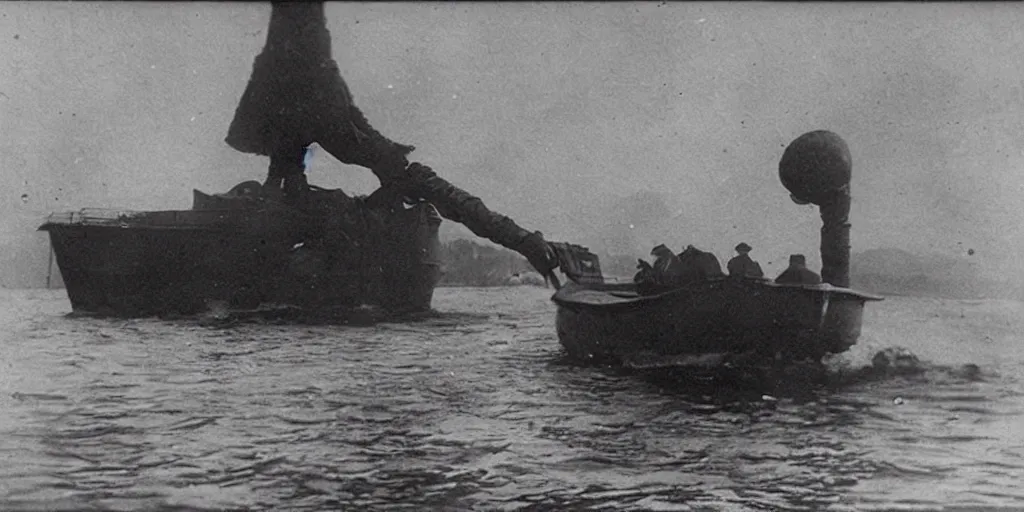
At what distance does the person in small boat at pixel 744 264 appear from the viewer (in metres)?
14.0

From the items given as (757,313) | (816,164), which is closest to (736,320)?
(757,313)

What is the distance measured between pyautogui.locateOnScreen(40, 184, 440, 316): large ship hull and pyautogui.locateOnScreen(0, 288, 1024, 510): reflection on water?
27.3ft

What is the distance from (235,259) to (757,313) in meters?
18.5

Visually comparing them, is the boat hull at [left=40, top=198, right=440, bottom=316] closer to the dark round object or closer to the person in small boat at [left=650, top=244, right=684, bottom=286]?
the person in small boat at [left=650, top=244, right=684, bottom=286]

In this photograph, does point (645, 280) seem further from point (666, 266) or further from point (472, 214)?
point (472, 214)

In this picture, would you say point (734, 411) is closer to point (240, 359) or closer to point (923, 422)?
point (923, 422)

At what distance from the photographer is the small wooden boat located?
1354 cm

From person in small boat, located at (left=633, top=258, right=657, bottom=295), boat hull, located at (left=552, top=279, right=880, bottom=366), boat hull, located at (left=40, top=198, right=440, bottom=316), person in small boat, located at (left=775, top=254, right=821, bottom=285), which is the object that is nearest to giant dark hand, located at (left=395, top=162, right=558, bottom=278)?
boat hull, located at (left=40, top=198, right=440, bottom=316)

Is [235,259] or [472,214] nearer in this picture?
[472,214]

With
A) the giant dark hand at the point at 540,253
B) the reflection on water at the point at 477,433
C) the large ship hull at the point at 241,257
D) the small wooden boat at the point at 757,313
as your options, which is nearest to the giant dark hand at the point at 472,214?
the giant dark hand at the point at 540,253

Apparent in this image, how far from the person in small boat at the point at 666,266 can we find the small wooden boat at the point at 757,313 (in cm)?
49

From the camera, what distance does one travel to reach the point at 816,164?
15133mm

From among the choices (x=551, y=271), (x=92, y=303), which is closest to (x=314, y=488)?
(x=551, y=271)

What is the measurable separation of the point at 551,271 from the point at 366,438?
1248cm
